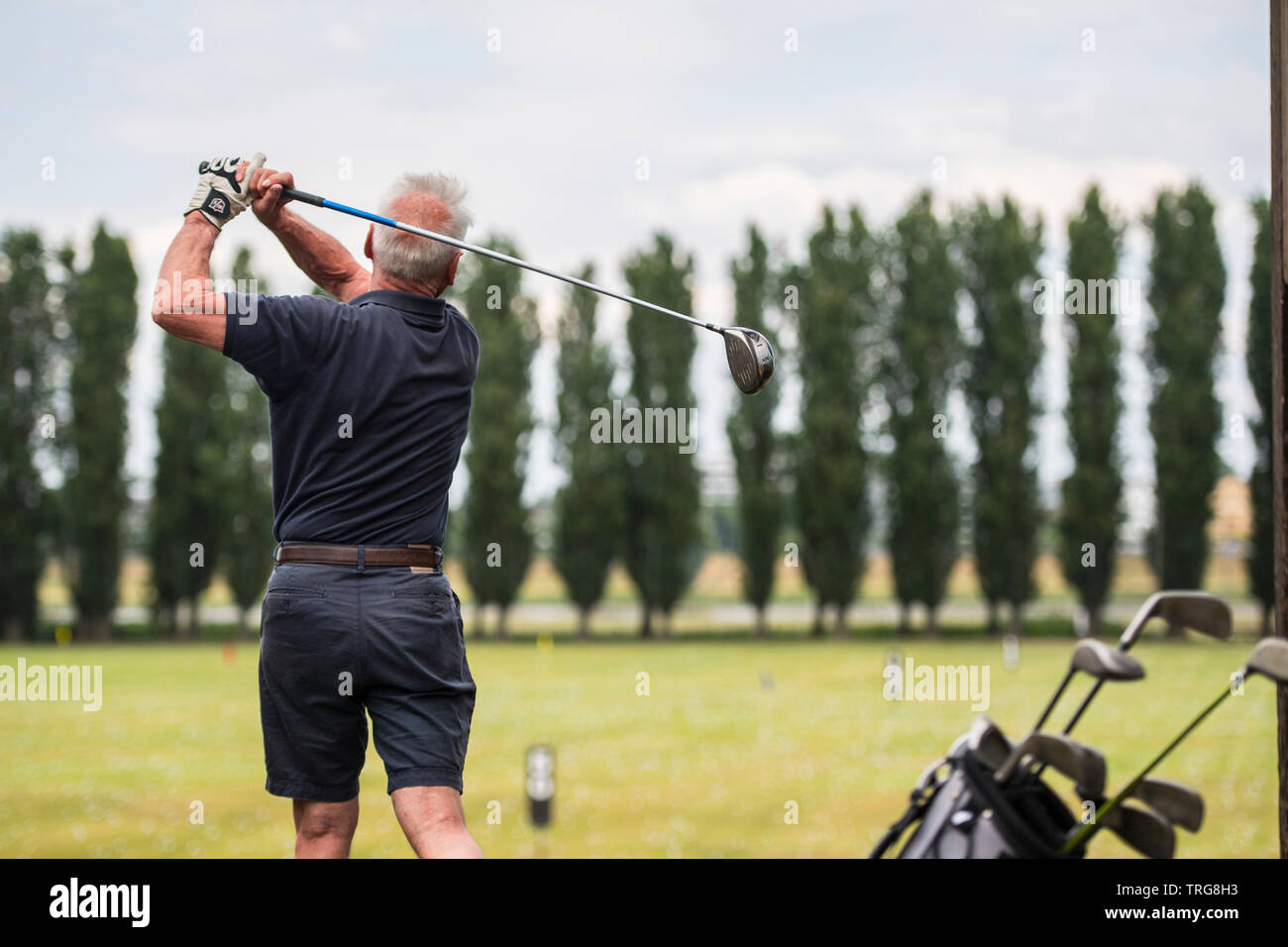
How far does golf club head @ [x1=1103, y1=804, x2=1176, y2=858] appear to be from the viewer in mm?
2008

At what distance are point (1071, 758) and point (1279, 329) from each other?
156 centimetres

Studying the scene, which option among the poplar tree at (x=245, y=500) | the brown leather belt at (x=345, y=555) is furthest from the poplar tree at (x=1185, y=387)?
the brown leather belt at (x=345, y=555)

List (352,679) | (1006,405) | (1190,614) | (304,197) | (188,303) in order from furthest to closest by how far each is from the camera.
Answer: (1006,405) < (304,197) < (352,679) < (188,303) < (1190,614)

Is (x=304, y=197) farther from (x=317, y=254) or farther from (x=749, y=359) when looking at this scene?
(x=749, y=359)

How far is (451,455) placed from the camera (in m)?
2.71

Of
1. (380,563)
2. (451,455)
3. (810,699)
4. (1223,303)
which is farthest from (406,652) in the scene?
(1223,303)

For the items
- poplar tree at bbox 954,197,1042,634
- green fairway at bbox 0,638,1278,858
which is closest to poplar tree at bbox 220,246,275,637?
green fairway at bbox 0,638,1278,858

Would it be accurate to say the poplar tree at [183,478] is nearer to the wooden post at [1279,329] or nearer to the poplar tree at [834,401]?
the poplar tree at [834,401]

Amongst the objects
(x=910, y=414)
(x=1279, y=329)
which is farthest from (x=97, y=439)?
(x=1279, y=329)

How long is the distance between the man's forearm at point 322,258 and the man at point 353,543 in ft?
0.57

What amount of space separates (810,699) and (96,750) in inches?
353

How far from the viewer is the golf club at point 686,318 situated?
8.46ft

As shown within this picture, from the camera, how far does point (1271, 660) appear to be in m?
1.73
